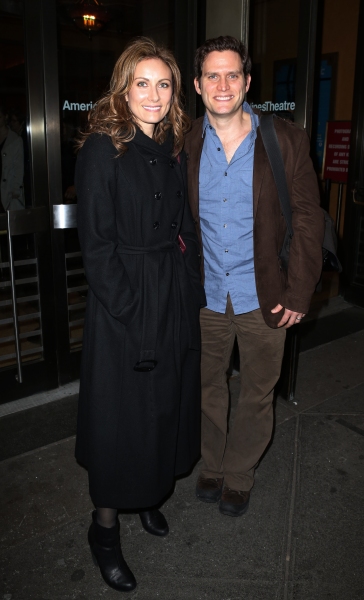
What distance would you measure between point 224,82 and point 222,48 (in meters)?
0.15

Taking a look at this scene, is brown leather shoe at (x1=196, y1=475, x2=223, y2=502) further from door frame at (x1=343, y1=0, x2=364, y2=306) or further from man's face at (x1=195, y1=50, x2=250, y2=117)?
door frame at (x1=343, y1=0, x2=364, y2=306)

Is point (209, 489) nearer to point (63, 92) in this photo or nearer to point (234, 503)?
point (234, 503)

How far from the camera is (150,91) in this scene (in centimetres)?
202

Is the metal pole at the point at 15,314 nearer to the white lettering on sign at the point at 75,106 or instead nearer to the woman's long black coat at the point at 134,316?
the white lettering on sign at the point at 75,106

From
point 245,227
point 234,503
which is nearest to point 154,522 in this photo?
point 234,503

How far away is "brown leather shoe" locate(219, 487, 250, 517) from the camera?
8.77ft

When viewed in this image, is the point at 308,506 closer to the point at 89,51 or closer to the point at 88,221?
the point at 88,221

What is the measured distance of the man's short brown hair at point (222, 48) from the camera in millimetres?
2242

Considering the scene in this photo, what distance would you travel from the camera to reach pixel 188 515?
2.69 metres

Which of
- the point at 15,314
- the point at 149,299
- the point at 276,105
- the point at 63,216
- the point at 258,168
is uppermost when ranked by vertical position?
the point at 276,105

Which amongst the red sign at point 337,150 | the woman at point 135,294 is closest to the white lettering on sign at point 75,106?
the woman at point 135,294

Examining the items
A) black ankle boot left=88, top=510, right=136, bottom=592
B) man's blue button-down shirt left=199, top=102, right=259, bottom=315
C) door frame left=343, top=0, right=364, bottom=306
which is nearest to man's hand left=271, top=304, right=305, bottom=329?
man's blue button-down shirt left=199, top=102, right=259, bottom=315

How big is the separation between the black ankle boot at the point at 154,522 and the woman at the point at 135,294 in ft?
0.94

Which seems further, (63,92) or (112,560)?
(63,92)
